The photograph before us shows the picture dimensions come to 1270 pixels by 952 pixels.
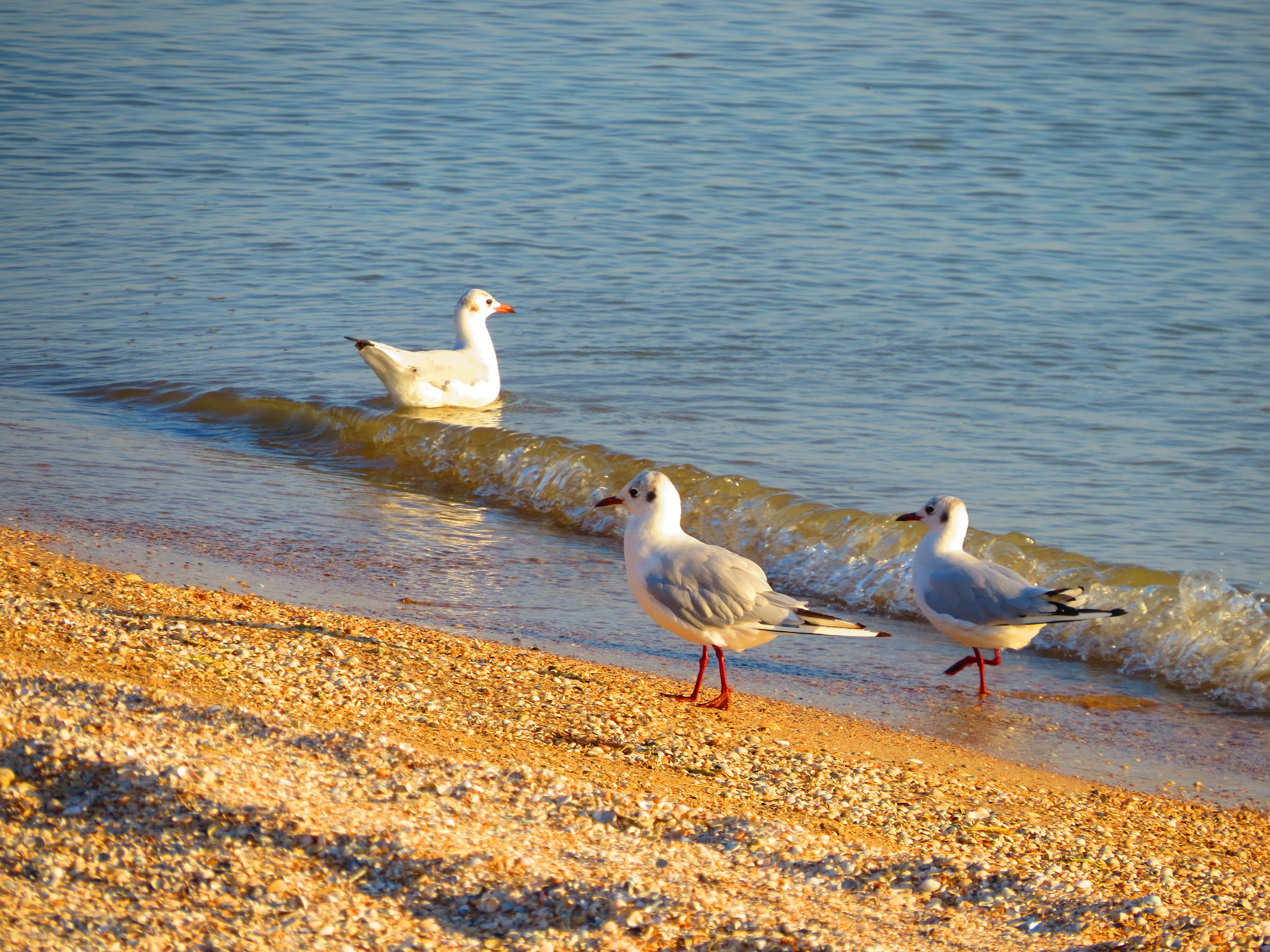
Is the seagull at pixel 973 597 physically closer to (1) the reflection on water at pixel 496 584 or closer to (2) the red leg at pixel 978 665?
(2) the red leg at pixel 978 665

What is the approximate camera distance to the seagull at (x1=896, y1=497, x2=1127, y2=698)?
20.1 ft

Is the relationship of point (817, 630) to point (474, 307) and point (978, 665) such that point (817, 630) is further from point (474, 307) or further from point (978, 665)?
point (474, 307)

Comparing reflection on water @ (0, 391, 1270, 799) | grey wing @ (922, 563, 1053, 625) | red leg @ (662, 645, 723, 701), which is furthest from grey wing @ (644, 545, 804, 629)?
grey wing @ (922, 563, 1053, 625)

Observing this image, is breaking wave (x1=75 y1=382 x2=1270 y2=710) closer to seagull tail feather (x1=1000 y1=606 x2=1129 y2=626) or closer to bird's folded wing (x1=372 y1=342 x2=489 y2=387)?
bird's folded wing (x1=372 y1=342 x2=489 y2=387)

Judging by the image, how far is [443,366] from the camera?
34.5 ft

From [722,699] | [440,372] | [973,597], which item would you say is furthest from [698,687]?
[440,372]

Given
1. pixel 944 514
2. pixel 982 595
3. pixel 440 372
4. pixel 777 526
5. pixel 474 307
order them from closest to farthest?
pixel 982 595, pixel 944 514, pixel 777 526, pixel 440 372, pixel 474 307

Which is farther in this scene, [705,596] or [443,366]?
[443,366]

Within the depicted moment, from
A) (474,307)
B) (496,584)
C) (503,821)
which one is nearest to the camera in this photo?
(503,821)

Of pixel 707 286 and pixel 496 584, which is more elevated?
pixel 707 286

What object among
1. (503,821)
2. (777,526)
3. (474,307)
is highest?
(474,307)

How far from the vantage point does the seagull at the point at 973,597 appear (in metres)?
6.13

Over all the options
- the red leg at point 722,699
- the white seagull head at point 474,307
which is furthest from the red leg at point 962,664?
the white seagull head at point 474,307

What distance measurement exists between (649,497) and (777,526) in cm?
243
